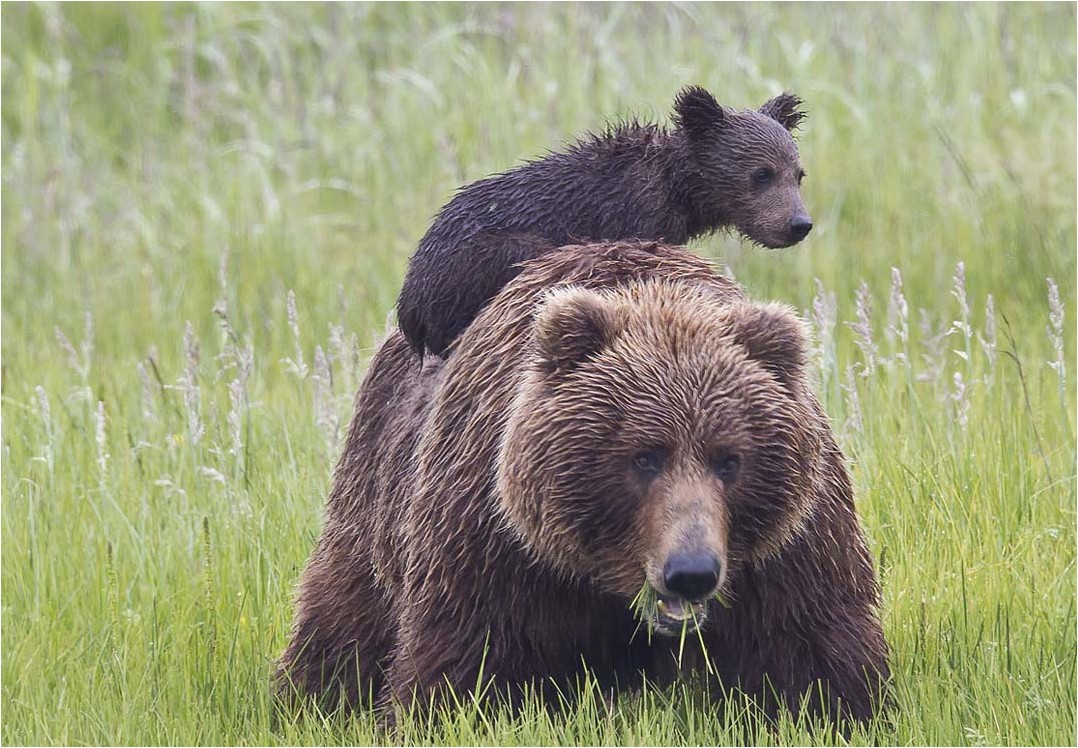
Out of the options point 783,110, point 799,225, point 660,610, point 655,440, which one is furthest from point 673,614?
point 783,110

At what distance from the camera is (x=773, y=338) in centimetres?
398

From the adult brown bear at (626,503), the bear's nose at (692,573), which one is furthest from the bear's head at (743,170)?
the bear's nose at (692,573)

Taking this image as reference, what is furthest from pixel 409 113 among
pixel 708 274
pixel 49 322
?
pixel 708 274

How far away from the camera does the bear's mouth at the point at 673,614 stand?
3.90 meters

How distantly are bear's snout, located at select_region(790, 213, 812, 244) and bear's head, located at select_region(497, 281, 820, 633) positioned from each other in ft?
5.61

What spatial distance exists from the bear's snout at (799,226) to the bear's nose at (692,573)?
7.44 ft

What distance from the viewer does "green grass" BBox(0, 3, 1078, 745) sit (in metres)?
4.87

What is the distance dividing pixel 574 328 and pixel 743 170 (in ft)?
6.23

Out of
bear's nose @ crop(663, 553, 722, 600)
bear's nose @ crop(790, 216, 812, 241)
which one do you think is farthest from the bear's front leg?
bear's nose @ crop(790, 216, 812, 241)

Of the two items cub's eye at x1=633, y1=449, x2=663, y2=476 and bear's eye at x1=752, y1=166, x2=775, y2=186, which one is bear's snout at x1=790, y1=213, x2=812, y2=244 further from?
cub's eye at x1=633, y1=449, x2=663, y2=476

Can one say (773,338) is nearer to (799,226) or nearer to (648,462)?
(648,462)

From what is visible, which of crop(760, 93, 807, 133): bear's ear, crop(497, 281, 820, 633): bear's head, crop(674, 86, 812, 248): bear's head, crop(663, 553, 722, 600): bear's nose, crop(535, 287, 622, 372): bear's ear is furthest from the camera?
crop(760, 93, 807, 133): bear's ear

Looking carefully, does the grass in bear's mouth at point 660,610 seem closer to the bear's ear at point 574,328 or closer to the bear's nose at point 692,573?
the bear's nose at point 692,573

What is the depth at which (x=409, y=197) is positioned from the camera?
9.95 metres
